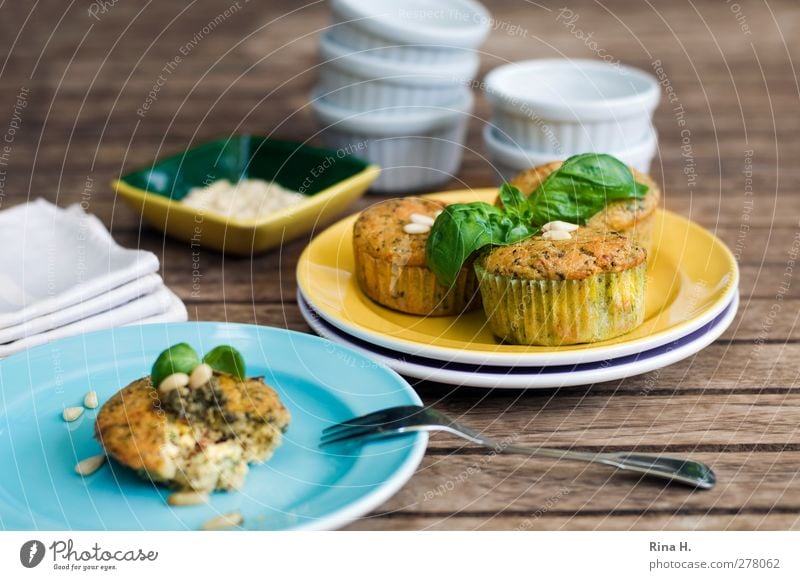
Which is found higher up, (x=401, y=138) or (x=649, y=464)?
(x=401, y=138)

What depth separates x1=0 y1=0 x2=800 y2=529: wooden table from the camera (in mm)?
1407

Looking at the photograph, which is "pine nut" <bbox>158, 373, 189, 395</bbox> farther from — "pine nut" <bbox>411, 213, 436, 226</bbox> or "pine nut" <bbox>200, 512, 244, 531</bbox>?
"pine nut" <bbox>411, 213, 436, 226</bbox>

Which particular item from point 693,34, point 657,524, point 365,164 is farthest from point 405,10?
point 693,34

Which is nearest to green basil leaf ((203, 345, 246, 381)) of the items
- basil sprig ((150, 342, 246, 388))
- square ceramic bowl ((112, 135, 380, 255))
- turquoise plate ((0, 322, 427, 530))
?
basil sprig ((150, 342, 246, 388))

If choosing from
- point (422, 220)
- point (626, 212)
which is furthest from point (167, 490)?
point (626, 212)

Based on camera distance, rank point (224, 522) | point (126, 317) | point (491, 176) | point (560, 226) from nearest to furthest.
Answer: point (224, 522) < point (560, 226) < point (126, 317) < point (491, 176)

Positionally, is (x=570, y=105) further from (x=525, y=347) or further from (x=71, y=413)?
(x=71, y=413)

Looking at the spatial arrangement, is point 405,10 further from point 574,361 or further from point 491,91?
point 574,361

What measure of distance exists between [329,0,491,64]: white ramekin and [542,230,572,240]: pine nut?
114cm

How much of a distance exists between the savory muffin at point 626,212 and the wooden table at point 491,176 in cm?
29

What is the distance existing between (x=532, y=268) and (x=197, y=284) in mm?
934

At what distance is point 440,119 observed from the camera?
2.87m

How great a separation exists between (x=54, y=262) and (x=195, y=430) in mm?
909

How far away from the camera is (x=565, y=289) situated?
1646 mm
